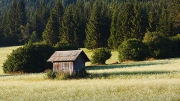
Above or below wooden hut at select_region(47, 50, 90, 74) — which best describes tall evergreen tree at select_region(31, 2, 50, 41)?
above

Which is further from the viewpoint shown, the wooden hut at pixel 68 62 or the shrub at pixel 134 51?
the shrub at pixel 134 51

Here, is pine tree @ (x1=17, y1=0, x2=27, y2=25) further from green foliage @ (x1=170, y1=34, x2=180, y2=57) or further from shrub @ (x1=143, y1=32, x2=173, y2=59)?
green foliage @ (x1=170, y1=34, x2=180, y2=57)

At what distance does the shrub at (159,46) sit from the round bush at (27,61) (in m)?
23.2

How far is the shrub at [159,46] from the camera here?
65.6m

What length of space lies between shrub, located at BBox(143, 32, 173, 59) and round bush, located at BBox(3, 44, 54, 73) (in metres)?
23.2

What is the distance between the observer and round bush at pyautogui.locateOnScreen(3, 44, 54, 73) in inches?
2175

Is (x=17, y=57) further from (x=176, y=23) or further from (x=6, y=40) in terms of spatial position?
(x=6, y=40)

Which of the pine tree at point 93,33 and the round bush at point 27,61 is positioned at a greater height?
the pine tree at point 93,33

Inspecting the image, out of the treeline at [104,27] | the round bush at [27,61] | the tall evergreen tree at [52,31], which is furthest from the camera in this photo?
the tall evergreen tree at [52,31]

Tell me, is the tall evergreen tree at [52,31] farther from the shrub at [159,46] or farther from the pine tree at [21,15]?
the shrub at [159,46]

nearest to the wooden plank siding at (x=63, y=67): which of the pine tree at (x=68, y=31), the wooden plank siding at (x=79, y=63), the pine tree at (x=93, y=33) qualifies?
the wooden plank siding at (x=79, y=63)

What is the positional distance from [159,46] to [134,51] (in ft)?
22.9

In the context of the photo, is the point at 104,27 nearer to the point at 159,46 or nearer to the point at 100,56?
the point at 159,46

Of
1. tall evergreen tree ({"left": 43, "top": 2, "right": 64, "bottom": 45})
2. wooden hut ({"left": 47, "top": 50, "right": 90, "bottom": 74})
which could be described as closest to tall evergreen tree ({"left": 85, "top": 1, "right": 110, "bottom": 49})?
tall evergreen tree ({"left": 43, "top": 2, "right": 64, "bottom": 45})
